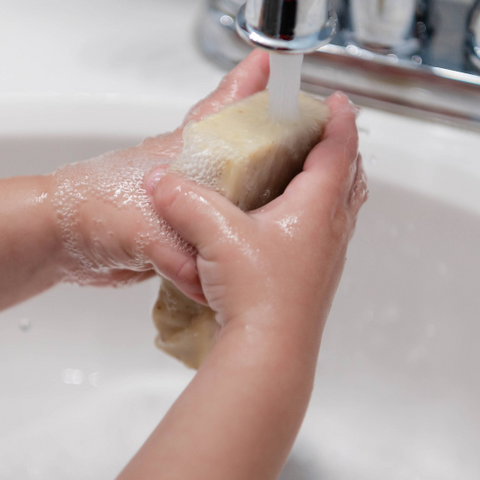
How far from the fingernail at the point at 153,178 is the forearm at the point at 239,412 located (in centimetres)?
12

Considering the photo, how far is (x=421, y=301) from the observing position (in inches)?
24.5

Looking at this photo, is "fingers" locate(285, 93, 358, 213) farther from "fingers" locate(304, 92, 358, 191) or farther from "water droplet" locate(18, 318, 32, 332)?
"water droplet" locate(18, 318, 32, 332)

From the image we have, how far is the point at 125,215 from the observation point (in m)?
0.42

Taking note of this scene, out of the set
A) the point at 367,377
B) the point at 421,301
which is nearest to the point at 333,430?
the point at 367,377

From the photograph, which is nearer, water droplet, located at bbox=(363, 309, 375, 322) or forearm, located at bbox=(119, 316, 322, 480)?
forearm, located at bbox=(119, 316, 322, 480)

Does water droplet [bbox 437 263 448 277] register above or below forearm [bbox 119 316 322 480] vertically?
below

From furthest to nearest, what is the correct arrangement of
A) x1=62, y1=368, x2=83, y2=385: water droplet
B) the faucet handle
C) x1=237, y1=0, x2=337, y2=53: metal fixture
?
x1=62, y1=368, x2=83, y2=385: water droplet → the faucet handle → x1=237, y1=0, x2=337, y2=53: metal fixture

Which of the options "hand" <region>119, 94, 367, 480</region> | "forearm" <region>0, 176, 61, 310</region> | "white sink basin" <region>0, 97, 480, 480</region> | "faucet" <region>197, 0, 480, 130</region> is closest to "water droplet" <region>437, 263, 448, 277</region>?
"white sink basin" <region>0, 97, 480, 480</region>

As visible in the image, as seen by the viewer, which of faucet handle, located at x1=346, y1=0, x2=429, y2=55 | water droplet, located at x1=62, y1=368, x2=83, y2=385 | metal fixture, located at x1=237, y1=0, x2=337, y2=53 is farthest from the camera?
water droplet, located at x1=62, y1=368, x2=83, y2=385

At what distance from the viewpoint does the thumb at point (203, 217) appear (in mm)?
354

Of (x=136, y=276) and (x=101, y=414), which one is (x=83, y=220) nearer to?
(x=136, y=276)

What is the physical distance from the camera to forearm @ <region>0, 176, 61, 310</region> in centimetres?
46

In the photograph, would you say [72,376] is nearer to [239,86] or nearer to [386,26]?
[239,86]

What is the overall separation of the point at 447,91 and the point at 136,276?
355 millimetres
